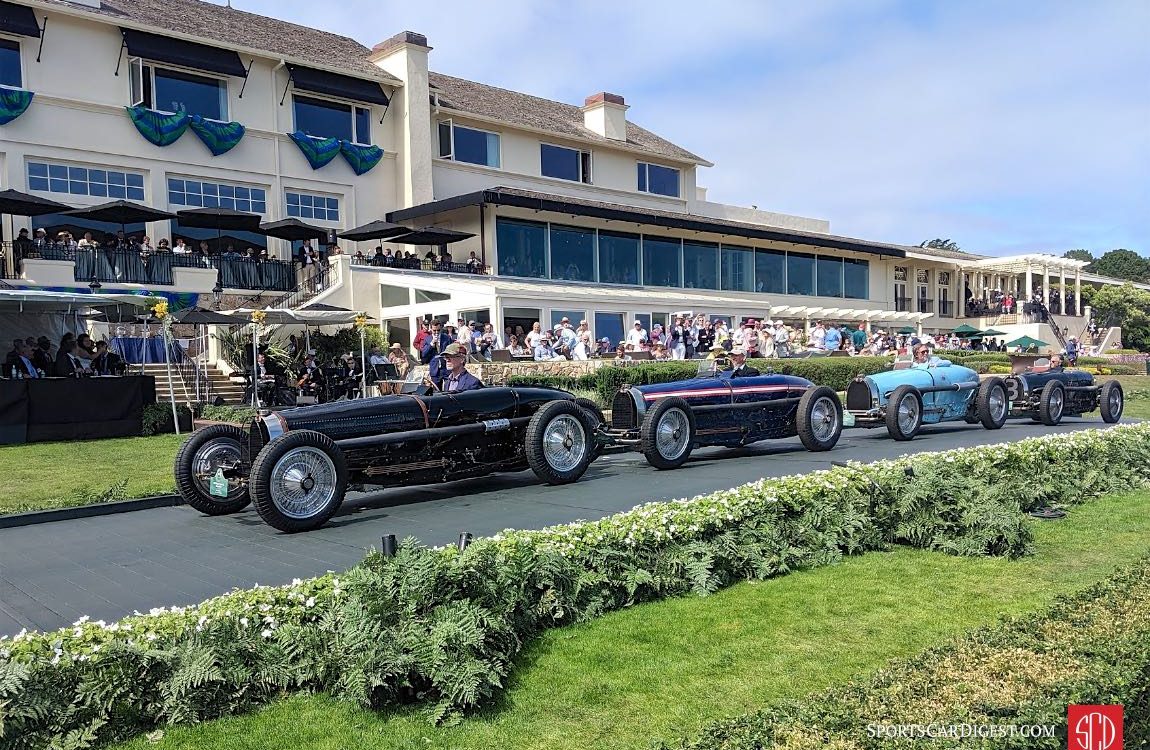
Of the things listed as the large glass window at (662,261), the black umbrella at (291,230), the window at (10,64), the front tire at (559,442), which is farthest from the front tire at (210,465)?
the large glass window at (662,261)

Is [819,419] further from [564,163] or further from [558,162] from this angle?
[564,163]

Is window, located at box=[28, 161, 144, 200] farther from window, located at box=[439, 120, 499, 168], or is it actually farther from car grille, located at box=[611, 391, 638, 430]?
→ car grille, located at box=[611, 391, 638, 430]

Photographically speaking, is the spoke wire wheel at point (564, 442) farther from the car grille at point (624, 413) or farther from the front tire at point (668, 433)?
the car grille at point (624, 413)

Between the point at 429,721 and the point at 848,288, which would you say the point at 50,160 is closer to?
the point at 429,721

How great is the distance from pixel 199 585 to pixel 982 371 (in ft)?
94.0

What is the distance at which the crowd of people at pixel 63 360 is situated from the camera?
57.3 feet

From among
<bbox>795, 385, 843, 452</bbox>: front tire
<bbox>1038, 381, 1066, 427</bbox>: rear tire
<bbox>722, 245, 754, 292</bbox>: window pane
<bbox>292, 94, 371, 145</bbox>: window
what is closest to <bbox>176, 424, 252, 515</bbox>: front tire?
<bbox>795, 385, 843, 452</bbox>: front tire

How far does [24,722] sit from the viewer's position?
367 centimetres

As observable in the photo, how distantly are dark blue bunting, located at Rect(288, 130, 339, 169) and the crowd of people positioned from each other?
11910 mm

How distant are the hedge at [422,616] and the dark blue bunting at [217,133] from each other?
2532cm

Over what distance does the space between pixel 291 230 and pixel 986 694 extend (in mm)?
25837

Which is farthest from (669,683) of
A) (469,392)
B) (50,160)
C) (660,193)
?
(660,193)

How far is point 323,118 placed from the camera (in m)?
30.8

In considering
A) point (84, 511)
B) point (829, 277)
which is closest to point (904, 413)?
point (84, 511)
